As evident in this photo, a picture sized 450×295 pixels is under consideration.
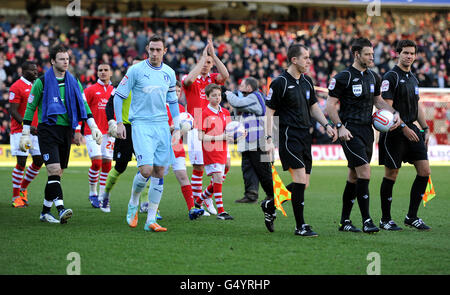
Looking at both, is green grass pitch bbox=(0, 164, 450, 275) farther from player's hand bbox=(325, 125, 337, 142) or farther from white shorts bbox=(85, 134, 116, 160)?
player's hand bbox=(325, 125, 337, 142)

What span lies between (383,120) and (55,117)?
4.27m

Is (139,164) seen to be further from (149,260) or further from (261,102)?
(261,102)

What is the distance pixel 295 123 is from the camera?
25.5 feet

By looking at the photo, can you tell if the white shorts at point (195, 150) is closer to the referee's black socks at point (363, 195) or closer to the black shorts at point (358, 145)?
the black shorts at point (358, 145)

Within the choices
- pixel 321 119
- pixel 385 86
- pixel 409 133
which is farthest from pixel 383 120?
pixel 321 119

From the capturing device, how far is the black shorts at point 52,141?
28.0 ft

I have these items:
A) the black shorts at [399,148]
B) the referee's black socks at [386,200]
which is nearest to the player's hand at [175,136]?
the black shorts at [399,148]

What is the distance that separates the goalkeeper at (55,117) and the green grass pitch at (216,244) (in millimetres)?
534

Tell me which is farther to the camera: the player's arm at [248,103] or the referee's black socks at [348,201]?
the player's arm at [248,103]

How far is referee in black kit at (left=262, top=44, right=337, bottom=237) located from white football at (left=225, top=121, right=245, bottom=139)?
1923mm

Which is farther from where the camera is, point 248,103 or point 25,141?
point 248,103

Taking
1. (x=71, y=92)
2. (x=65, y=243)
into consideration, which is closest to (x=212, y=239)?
(x=65, y=243)

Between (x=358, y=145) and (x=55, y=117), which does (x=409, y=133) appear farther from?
(x=55, y=117)
